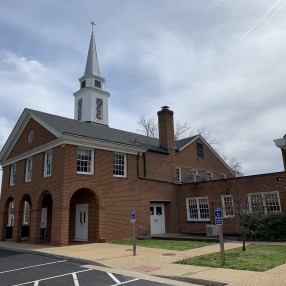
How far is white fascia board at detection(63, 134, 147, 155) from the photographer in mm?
16953

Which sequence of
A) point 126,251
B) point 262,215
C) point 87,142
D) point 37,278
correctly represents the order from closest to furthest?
1. point 37,278
2. point 126,251
3. point 262,215
4. point 87,142

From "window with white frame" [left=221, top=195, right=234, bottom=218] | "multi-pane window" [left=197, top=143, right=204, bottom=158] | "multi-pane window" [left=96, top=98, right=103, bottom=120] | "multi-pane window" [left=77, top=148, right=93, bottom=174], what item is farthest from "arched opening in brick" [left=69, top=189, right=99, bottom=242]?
"multi-pane window" [left=96, top=98, right=103, bottom=120]

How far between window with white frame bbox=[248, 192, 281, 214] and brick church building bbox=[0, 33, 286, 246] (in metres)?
0.06

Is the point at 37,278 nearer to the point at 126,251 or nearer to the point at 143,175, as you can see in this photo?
the point at 126,251

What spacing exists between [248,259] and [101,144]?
449 inches

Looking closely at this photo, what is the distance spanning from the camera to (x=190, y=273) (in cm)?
804

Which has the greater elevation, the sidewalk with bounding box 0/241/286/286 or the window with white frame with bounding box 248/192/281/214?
the window with white frame with bounding box 248/192/281/214

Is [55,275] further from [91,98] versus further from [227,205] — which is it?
[91,98]

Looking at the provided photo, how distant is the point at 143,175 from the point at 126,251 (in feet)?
27.9

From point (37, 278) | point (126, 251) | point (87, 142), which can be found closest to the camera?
point (37, 278)

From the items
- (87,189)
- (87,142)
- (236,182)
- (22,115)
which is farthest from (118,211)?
(22,115)

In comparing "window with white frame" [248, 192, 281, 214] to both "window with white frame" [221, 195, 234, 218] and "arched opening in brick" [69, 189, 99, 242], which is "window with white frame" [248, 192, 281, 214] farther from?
"arched opening in brick" [69, 189, 99, 242]

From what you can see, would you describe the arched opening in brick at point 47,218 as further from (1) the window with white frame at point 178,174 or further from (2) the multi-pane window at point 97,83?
(2) the multi-pane window at point 97,83

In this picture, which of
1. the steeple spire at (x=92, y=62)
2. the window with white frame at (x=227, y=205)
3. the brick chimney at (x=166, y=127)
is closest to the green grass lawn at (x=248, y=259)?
the window with white frame at (x=227, y=205)
